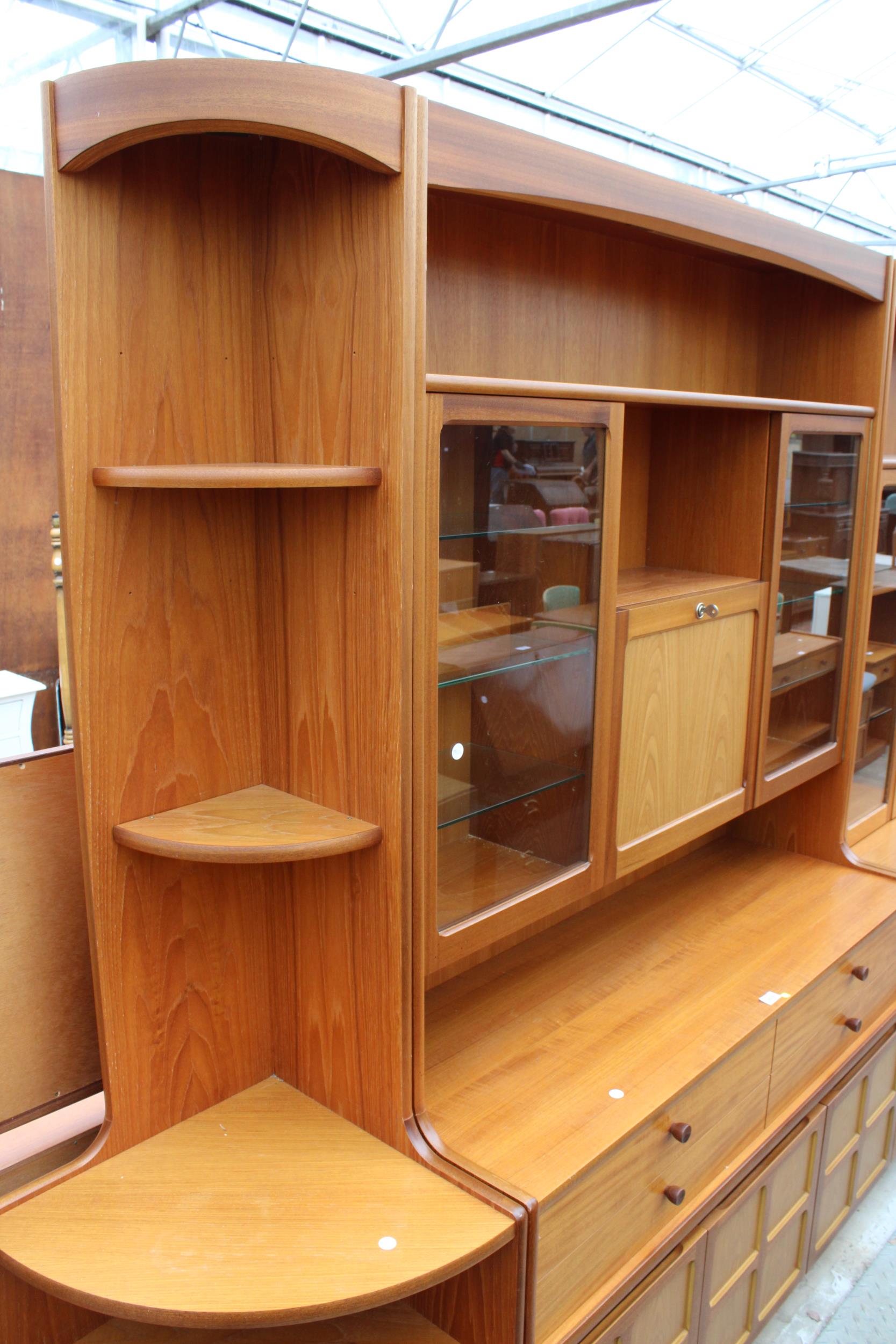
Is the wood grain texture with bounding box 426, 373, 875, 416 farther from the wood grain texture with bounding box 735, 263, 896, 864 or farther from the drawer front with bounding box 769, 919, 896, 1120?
the drawer front with bounding box 769, 919, 896, 1120

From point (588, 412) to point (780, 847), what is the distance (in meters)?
1.52

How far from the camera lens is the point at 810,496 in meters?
2.16

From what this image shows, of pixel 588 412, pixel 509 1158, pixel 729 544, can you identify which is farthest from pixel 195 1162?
pixel 729 544

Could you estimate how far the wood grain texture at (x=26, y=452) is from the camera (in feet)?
10.3

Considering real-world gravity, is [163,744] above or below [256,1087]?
above

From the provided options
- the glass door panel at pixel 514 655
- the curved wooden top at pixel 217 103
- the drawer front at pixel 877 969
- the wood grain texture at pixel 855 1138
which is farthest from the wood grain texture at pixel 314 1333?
the curved wooden top at pixel 217 103

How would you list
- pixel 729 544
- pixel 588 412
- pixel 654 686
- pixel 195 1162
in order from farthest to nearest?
pixel 729 544 < pixel 654 686 < pixel 588 412 < pixel 195 1162

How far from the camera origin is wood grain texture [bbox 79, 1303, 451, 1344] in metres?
1.39

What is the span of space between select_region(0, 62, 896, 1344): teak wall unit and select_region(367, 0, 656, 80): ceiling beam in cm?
297

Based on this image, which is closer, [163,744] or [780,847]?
[163,744]

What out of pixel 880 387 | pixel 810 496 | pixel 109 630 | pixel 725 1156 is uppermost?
pixel 880 387

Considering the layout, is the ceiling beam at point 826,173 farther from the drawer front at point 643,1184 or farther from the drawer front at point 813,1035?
the drawer front at point 643,1184

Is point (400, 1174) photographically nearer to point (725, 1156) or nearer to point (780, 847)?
point (725, 1156)

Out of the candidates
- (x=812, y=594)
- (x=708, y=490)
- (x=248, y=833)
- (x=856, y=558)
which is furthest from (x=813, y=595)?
(x=248, y=833)
